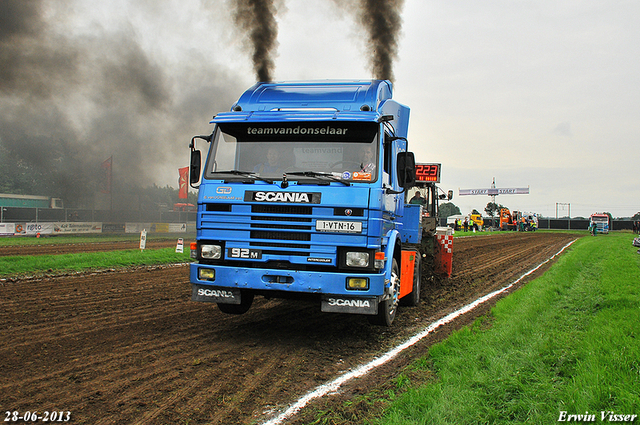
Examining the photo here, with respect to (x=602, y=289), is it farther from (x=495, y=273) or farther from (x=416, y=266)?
(x=495, y=273)

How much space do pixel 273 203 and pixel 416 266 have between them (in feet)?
13.3

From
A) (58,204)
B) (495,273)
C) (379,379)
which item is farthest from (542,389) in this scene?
(58,204)

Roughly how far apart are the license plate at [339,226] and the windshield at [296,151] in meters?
0.56

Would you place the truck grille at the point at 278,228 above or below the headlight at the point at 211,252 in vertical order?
above

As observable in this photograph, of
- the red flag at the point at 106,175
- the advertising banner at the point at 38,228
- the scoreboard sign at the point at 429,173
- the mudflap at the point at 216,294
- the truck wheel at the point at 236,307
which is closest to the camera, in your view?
the mudflap at the point at 216,294

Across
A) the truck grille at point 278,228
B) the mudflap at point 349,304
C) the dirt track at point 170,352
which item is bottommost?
the dirt track at point 170,352

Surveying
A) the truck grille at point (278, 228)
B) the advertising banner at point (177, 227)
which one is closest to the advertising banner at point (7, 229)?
the advertising banner at point (177, 227)

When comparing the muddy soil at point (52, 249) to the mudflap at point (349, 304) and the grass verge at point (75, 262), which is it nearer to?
the grass verge at point (75, 262)

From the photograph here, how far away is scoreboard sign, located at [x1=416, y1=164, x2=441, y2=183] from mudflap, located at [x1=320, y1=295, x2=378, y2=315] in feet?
28.6

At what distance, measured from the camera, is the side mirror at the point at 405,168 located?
6.44 meters

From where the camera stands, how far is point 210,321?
681 cm

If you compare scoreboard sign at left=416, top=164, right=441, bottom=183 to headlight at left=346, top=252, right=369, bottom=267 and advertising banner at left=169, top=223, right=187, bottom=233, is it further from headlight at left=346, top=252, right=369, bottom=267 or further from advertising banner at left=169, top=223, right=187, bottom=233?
advertising banner at left=169, top=223, right=187, bottom=233

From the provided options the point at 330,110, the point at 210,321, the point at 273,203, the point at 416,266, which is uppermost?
the point at 330,110

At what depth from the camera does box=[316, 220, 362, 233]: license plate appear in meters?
5.35
